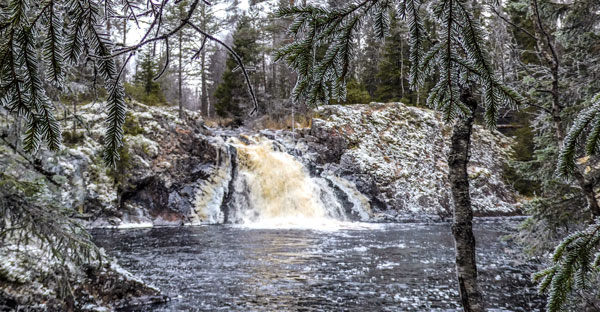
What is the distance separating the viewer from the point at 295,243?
11195mm

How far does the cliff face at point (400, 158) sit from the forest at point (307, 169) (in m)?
0.13

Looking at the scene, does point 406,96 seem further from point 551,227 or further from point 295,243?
point 551,227

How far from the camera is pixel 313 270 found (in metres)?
7.86

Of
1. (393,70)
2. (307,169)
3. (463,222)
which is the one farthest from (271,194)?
(393,70)

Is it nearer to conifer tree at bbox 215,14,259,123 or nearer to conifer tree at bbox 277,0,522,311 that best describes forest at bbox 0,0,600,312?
conifer tree at bbox 277,0,522,311

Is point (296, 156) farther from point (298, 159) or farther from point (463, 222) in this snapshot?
point (463, 222)

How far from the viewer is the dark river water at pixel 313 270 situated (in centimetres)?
596

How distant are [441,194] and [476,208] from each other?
212 cm

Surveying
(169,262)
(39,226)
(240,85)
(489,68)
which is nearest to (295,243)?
(169,262)

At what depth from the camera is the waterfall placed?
56.1ft

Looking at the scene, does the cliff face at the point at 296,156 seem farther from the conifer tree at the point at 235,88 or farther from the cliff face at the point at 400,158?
the conifer tree at the point at 235,88

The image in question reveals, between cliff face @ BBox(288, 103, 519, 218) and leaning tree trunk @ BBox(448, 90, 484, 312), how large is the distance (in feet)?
48.4

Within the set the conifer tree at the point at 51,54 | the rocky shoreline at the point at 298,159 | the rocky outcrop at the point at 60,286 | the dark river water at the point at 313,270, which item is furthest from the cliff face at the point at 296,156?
the conifer tree at the point at 51,54

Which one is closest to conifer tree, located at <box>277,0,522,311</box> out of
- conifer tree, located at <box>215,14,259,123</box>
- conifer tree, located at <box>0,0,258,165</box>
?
conifer tree, located at <box>0,0,258,165</box>
